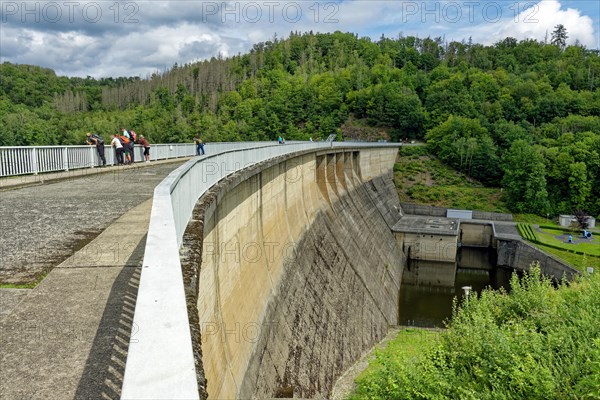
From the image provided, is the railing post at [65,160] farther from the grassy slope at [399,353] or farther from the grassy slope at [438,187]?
the grassy slope at [438,187]

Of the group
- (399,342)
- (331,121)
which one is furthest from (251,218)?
(331,121)

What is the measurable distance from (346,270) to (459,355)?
10.3m

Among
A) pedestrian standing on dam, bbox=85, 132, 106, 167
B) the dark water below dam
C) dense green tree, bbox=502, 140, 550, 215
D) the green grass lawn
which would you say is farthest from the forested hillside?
pedestrian standing on dam, bbox=85, 132, 106, 167

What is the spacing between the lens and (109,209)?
9.21 m

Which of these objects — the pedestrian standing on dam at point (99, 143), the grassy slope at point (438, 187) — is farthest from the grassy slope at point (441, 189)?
the pedestrian standing on dam at point (99, 143)

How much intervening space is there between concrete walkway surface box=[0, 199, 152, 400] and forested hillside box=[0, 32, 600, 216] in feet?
180

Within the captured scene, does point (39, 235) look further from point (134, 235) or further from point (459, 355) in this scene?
point (459, 355)

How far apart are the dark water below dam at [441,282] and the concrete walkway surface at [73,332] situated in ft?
82.9

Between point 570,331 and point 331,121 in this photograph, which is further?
point 331,121

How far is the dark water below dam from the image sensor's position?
98.1 ft

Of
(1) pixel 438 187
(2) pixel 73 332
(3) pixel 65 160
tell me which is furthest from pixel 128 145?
(1) pixel 438 187

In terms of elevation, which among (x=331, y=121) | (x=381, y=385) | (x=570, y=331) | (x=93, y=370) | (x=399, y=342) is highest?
(x=331, y=121)

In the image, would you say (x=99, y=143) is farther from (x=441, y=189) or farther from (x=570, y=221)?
(x=570, y=221)

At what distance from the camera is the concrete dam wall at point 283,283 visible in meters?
9.49
